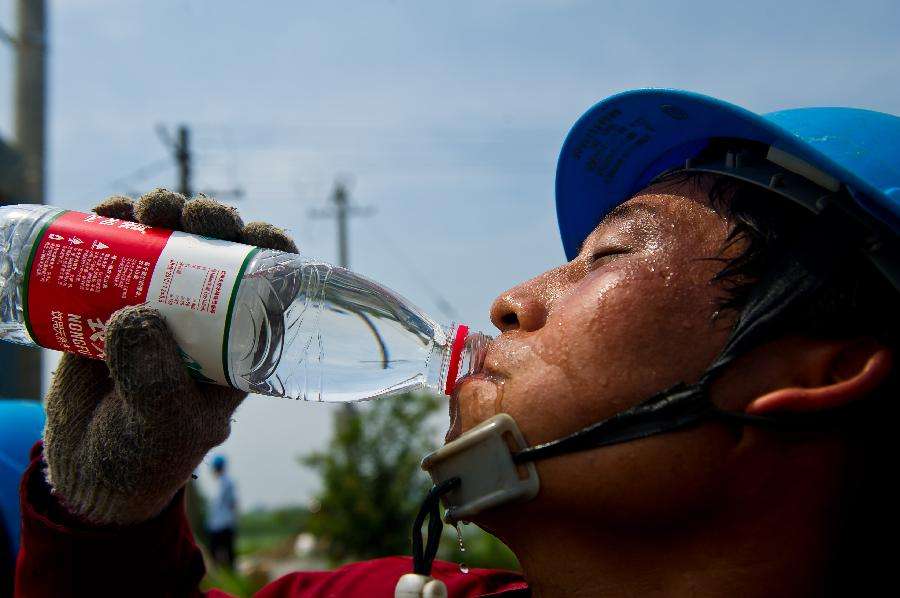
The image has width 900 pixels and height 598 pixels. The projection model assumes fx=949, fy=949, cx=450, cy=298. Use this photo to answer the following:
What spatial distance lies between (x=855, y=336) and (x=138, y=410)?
1499mm

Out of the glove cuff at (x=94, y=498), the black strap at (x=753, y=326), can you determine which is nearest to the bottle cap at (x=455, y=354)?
the black strap at (x=753, y=326)

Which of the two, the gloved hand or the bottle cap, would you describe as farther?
the bottle cap

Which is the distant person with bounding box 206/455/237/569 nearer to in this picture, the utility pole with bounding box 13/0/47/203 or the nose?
the utility pole with bounding box 13/0/47/203

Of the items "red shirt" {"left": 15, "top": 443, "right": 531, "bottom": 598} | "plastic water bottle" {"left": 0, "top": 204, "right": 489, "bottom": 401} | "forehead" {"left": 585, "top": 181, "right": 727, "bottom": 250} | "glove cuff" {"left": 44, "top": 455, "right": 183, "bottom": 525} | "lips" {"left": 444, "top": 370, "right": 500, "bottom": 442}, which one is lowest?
"red shirt" {"left": 15, "top": 443, "right": 531, "bottom": 598}

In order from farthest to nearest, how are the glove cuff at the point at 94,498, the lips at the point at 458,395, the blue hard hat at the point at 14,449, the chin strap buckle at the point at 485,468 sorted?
1. the blue hard hat at the point at 14,449
2. the glove cuff at the point at 94,498
3. the lips at the point at 458,395
4. the chin strap buckle at the point at 485,468

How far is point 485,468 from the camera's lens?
1.90 meters

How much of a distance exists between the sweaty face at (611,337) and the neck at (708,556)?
0.45 feet

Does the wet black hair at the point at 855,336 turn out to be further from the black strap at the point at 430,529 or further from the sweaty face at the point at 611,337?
the black strap at the point at 430,529

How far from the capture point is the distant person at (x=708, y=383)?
5.76 feet

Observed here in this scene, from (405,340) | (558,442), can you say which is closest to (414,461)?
(405,340)

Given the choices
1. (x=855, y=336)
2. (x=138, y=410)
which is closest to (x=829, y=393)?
(x=855, y=336)

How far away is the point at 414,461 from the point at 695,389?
1263 centimetres

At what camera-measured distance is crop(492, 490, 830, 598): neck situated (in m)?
1.75

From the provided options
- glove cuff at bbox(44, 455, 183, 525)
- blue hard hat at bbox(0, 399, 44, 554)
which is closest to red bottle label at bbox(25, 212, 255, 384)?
glove cuff at bbox(44, 455, 183, 525)
